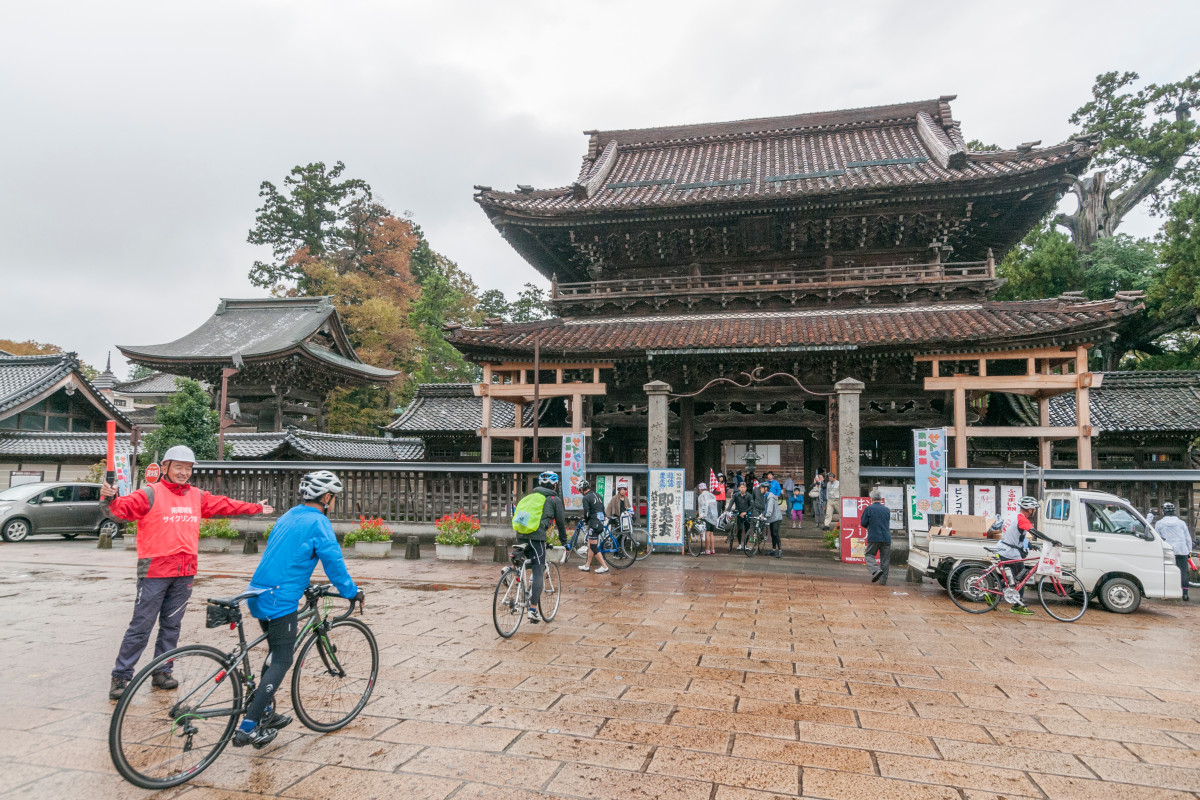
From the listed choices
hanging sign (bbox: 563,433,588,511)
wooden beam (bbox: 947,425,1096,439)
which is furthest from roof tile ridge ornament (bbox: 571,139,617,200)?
wooden beam (bbox: 947,425,1096,439)

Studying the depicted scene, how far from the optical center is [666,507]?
13.1 metres

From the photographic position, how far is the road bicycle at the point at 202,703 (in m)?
3.58

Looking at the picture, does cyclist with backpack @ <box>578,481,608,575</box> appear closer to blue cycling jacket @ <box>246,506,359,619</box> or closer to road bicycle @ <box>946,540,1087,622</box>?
road bicycle @ <box>946,540,1087,622</box>

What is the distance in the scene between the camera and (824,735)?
4414 millimetres

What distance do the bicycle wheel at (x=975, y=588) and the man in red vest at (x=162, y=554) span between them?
363 inches

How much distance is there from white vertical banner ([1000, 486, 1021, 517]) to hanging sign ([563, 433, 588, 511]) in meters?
8.35

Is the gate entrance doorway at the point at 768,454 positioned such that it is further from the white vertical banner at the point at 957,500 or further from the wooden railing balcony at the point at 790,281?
the white vertical banner at the point at 957,500

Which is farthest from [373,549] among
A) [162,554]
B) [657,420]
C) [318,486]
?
[318,486]

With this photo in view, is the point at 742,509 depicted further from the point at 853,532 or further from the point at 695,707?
the point at 695,707

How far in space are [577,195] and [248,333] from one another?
19.9m

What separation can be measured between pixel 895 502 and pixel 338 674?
11.4 m

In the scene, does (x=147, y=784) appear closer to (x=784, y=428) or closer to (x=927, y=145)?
(x=784, y=428)

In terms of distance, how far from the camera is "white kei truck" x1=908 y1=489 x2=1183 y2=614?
9.13 m

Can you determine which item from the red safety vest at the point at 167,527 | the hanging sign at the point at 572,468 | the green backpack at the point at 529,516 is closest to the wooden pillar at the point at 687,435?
the hanging sign at the point at 572,468
